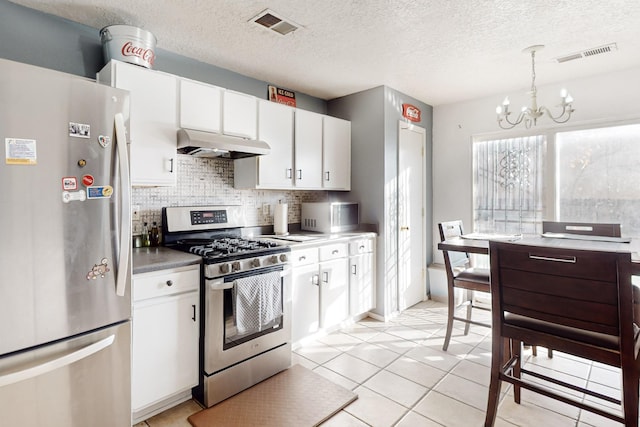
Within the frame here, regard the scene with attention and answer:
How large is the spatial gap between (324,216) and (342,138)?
0.92m

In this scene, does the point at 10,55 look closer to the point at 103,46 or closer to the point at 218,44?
the point at 103,46

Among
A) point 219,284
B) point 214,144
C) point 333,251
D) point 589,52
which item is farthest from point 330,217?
point 589,52

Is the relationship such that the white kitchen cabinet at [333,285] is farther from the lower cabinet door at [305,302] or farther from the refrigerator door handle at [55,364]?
the refrigerator door handle at [55,364]

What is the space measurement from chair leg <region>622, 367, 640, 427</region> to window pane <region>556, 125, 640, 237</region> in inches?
90.2

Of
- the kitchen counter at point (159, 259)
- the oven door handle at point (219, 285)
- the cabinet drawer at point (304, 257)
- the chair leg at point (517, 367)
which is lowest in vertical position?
the chair leg at point (517, 367)

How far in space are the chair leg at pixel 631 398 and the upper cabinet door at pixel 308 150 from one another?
259 centimetres

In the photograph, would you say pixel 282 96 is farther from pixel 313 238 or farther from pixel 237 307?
pixel 237 307

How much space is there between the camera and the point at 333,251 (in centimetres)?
314

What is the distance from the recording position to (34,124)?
137 centimetres

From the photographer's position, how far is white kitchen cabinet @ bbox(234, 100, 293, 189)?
2924 mm

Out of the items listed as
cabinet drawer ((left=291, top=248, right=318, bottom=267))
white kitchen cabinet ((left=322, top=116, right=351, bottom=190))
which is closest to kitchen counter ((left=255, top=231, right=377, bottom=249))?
cabinet drawer ((left=291, top=248, right=318, bottom=267))

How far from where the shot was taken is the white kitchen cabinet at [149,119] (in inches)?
84.4

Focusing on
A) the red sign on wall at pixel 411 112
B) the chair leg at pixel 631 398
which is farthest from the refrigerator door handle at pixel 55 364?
the red sign on wall at pixel 411 112

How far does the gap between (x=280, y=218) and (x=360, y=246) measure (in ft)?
2.83
